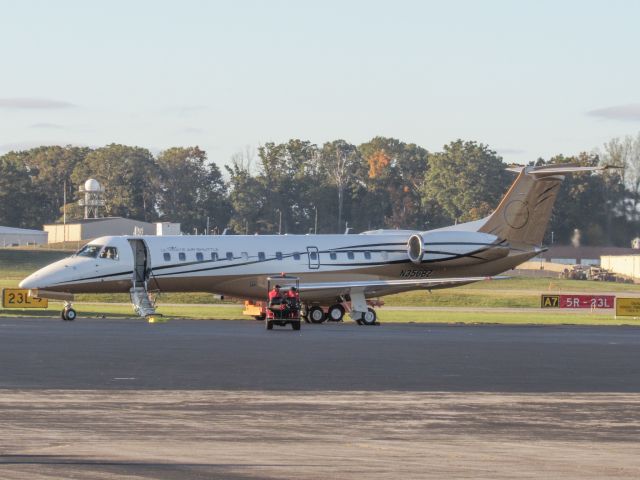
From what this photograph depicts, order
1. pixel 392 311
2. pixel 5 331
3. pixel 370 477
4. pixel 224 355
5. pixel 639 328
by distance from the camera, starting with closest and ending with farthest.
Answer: pixel 370 477 → pixel 224 355 → pixel 5 331 → pixel 639 328 → pixel 392 311

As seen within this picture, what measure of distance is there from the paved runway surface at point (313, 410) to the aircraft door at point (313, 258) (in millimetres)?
18078

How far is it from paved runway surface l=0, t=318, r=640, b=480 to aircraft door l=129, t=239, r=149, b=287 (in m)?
15.3

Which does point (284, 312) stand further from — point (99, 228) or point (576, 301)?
Answer: point (99, 228)

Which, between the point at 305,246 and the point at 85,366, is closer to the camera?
the point at 85,366

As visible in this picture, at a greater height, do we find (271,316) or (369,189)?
(369,189)

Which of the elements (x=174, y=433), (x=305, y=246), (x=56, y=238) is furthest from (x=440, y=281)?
(x=56, y=238)

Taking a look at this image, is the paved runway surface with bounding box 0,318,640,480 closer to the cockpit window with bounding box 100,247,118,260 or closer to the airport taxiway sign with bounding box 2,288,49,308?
the cockpit window with bounding box 100,247,118,260

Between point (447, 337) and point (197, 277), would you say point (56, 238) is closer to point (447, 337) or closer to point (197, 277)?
point (197, 277)

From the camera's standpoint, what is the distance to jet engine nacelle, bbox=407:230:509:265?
5375 cm

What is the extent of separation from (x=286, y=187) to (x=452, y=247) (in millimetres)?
120907

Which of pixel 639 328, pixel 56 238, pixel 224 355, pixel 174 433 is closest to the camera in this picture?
pixel 174 433

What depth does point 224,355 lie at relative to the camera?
1185 inches

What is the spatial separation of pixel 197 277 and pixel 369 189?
124901 mm

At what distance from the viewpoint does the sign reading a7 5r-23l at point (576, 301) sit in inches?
2808
